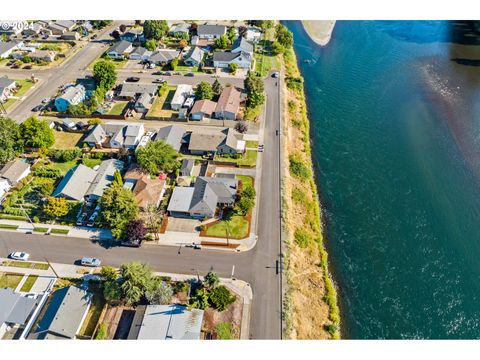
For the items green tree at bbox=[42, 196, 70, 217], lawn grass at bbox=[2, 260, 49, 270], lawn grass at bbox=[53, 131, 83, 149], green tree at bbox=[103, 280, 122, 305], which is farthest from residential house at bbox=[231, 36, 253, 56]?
green tree at bbox=[103, 280, 122, 305]

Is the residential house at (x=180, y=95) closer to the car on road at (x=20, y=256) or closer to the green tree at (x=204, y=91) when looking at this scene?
the green tree at (x=204, y=91)

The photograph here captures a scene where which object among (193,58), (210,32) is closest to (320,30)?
(210,32)

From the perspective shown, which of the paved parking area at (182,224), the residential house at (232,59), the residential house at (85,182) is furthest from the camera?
the residential house at (232,59)

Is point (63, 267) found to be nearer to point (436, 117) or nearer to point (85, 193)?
point (85, 193)

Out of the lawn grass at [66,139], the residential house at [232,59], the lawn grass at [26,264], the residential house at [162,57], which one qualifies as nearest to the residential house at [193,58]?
the residential house at [162,57]

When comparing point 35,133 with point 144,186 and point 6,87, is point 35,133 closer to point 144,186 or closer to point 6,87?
point 144,186

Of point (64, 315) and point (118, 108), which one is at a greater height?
point (118, 108)
